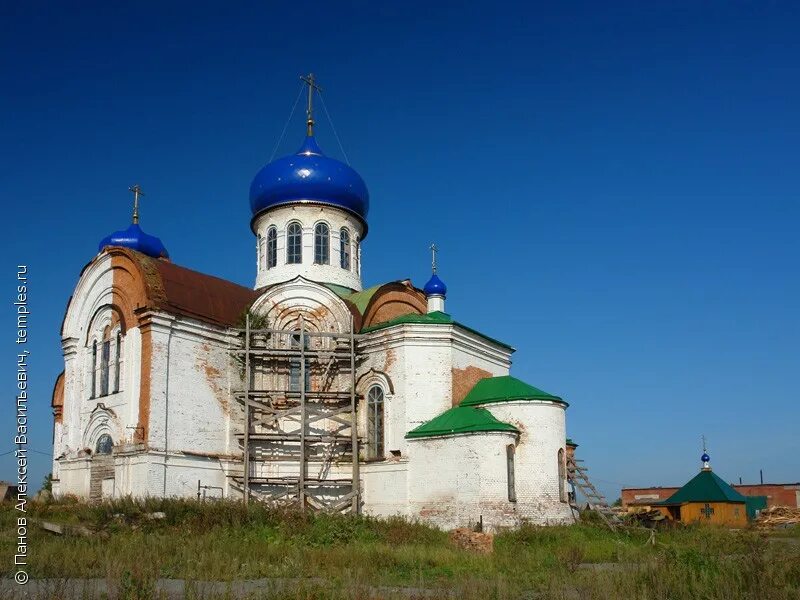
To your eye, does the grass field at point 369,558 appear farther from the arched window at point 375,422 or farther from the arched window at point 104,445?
the arched window at point 375,422

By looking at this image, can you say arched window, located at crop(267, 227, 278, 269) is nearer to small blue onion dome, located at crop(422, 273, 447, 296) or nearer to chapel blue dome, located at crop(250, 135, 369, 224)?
chapel blue dome, located at crop(250, 135, 369, 224)

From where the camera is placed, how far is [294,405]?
20969 millimetres

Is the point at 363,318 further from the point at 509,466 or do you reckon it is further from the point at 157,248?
the point at 157,248

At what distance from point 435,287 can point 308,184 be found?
4749 millimetres

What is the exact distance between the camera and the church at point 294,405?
18.7m

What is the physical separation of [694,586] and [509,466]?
32.3ft

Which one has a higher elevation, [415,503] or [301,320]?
[301,320]

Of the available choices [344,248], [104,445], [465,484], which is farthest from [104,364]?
[465,484]

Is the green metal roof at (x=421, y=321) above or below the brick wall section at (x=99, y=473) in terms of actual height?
above

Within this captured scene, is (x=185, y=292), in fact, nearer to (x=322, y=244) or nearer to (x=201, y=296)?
(x=201, y=296)

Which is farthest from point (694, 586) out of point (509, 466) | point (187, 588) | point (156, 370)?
point (156, 370)

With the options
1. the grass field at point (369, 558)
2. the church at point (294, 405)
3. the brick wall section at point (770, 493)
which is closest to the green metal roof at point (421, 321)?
the church at point (294, 405)

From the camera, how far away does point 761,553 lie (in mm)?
9977

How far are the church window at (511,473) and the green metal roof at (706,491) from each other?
9.24 meters
